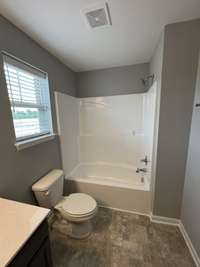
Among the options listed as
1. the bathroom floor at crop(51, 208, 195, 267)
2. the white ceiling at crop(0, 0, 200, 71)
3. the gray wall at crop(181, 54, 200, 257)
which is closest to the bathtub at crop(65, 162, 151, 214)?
the bathroom floor at crop(51, 208, 195, 267)

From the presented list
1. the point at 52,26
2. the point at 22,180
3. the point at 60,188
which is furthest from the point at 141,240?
the point at 52,26

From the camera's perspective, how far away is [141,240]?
146cm

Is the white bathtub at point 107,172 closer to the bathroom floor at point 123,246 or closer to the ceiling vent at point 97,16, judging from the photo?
the bathroom floor at point 123,246

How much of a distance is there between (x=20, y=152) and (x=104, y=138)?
5.55 feet

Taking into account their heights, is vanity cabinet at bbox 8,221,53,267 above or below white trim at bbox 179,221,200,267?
above

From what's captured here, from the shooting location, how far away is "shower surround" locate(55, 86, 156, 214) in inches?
88.9

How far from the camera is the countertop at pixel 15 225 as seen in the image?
24.1 inches

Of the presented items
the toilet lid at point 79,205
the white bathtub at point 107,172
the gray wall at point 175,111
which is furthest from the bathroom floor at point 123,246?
the white bathtub at point 107,172

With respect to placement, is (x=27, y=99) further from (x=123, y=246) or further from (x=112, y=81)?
(x=123, y=246)

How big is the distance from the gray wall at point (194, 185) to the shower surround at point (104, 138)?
78 centimetres

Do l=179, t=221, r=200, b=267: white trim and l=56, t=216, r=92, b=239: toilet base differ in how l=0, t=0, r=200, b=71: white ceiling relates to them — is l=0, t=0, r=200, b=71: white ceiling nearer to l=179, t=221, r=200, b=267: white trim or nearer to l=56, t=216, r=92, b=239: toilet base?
l=56, t=216, r=92, b=239: toilet base

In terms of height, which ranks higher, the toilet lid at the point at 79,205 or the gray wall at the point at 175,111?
the gray wall at the point at 175,111

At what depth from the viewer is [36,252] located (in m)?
0.77

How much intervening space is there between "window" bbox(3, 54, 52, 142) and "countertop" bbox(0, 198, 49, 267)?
684 mm
